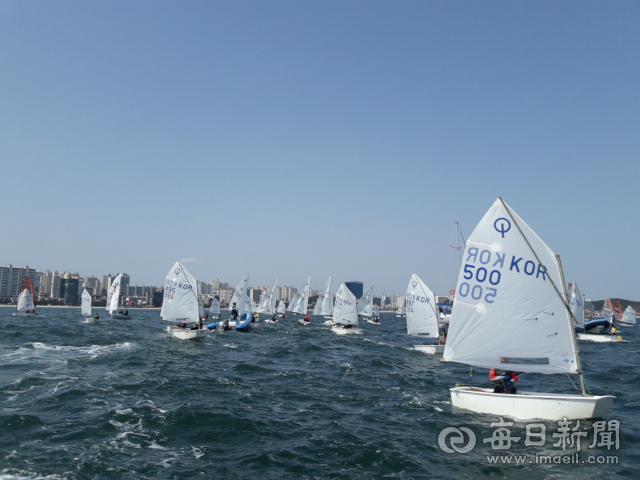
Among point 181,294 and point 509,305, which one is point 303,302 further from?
point 509,305

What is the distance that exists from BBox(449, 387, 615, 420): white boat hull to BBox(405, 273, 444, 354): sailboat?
20615 mm

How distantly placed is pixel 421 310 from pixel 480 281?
73.1ft

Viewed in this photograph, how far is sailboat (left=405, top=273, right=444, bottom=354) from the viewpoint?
37281mm

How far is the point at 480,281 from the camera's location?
53.8 feet

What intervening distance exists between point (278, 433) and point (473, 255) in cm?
988

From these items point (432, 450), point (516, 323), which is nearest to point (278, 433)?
point (432, 450)

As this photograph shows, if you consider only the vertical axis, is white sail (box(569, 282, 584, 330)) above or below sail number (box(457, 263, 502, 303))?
below

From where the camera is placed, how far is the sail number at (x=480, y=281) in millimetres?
16109

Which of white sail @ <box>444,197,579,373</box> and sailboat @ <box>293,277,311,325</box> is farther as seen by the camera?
sailboat @ <box>293,277,311,325</box>

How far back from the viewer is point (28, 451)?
39.4 feet

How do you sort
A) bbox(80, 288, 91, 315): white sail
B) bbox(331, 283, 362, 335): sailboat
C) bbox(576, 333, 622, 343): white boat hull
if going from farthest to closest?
bbox(80, 288, 91, 315): white sail < bbox(331, 283, 362, 335): sailboat < bbox(576, 333, 622, 343): white boat hull

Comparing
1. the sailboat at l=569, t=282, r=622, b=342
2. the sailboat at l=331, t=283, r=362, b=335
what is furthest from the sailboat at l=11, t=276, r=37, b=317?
the sailboat at l=569, t=282, r=622, b=342

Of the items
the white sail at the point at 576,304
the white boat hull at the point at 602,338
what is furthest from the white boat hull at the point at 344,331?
the white sail at the point at 576,304
